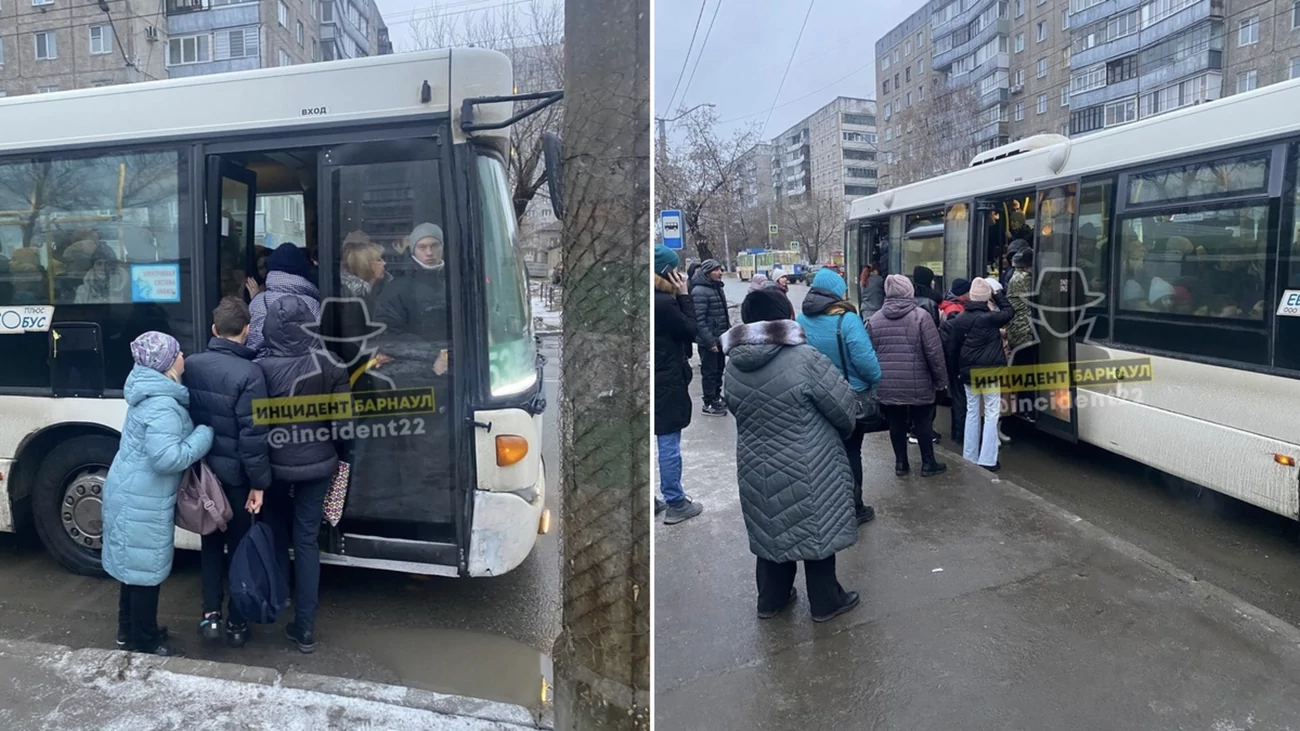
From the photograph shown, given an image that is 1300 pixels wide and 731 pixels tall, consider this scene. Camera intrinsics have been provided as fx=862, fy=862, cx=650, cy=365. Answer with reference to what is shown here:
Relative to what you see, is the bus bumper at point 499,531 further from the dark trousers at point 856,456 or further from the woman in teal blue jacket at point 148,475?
the dark trousers at point 856,456

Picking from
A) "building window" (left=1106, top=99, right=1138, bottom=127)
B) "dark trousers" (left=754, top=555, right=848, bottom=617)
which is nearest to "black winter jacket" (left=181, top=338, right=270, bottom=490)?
"dark trousers" (left=754, top=555, right=848, bottom=617)

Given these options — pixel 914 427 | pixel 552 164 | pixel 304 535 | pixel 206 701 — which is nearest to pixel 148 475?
pixel 304 535

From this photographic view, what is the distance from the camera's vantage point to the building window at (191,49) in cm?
4203

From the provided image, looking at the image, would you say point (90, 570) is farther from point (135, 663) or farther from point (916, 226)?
point (916, 226)

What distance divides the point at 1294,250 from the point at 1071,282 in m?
2.23

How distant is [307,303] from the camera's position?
4.52m

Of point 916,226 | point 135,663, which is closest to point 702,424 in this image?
point 916,226

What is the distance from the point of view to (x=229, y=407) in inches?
163

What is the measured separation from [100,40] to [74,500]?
44926mm

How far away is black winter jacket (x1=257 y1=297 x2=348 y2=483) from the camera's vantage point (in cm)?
421

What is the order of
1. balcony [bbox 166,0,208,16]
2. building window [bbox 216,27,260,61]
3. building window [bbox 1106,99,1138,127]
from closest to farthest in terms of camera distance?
balcony [bbox 166,0,208,16] → building window [bbox 216,27,260,61] → building window [bbox 1106,99,1138,127]

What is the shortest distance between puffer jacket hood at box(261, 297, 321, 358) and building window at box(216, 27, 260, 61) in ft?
144

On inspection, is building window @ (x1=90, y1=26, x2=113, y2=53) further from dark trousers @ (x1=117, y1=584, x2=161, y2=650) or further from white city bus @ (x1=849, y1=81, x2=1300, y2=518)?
dark trousers @ (x1=117, y1=584, x2=161, y2=650)

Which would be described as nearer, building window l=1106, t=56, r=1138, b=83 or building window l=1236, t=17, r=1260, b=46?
building window l=1236, t=17, r=1260, b=46
